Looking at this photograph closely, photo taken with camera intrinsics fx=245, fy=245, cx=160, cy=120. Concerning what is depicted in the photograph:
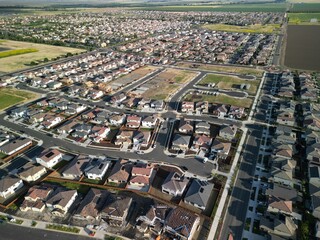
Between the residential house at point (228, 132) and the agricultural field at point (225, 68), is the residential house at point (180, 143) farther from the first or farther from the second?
the agricultural field at point (225, 68)

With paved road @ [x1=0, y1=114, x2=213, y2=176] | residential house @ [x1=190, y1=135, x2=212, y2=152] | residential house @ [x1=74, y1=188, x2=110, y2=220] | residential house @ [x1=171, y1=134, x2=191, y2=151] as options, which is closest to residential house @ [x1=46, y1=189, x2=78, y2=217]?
residential house @ [x1=74, y1=188, x2=110, y2=220]

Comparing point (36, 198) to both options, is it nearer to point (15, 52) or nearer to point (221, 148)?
point (221, 148)

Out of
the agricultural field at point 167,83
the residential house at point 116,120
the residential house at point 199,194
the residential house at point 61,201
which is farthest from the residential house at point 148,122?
the residential house at point 61,201

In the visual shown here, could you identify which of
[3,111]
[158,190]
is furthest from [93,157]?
[3,111]

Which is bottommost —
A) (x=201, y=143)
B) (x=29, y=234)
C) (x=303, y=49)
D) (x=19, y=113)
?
(x=29, y=234)

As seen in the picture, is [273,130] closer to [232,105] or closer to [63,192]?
[232,105]

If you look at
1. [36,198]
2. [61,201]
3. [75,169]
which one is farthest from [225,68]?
[36,198]
